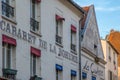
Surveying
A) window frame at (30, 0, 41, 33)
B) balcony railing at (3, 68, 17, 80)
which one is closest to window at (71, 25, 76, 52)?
window frame at (30, 0, 41, 33)

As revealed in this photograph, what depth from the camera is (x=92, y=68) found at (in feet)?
124

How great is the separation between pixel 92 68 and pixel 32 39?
1415cm

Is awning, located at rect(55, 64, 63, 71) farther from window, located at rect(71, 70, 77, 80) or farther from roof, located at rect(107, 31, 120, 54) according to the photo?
roof, located at rect(107, 31, 120, 54)

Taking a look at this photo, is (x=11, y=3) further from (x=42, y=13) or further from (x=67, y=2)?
(x=67, y=2)

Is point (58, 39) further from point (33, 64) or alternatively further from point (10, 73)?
point (10, 73)

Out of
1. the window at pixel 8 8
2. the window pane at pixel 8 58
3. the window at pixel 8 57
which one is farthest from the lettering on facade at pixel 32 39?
the window pane at pixel 8 58

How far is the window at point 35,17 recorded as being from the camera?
24859mm

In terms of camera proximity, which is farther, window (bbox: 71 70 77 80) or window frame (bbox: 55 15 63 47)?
window (bbox: 71 70 77 80)

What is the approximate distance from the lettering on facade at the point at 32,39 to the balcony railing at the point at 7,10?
1.60 feet

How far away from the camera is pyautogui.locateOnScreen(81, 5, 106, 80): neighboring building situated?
35.1m

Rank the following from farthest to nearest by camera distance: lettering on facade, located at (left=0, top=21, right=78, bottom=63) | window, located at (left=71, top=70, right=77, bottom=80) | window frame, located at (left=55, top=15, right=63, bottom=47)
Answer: window, located at (left=71, top=70, right=77, bottom=80) < window frame, located at (left=55, top=15, right=63, bottom=47) < lettering on facade, located at (left=0, top=21, right=78, bottom=63)

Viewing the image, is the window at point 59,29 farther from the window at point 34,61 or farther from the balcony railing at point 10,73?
the balcony railing at point 10,73

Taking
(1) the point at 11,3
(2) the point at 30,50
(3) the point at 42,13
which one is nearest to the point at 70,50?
(3) the point at 42,13

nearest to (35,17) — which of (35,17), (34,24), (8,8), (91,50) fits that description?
(35,17)
